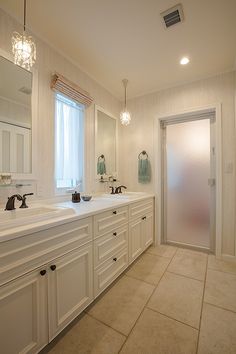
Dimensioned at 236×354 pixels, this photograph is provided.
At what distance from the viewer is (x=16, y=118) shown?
1.59m

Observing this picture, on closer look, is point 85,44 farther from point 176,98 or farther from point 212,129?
point 212,129

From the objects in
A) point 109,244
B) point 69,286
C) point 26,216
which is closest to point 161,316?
point 109,244

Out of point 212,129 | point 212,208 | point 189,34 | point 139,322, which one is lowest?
point 139,322

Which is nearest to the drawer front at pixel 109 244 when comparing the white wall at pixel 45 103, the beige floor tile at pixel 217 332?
the white wall at pixel 45 103

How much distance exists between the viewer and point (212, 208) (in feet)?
8.41

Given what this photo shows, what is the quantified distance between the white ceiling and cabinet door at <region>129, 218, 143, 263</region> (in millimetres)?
2066

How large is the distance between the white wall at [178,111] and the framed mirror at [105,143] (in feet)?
0.85

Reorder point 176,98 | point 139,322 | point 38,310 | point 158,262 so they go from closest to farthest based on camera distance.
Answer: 1. point 38,310
2. point 139,322
3. point 158,262
4. point 176,98

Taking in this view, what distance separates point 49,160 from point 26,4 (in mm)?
1362

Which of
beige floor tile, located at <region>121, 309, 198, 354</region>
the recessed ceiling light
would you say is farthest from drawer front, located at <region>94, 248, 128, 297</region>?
the recessed ceiling light

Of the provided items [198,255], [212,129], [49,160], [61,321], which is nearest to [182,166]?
[212,129]

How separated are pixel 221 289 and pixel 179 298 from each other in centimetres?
50

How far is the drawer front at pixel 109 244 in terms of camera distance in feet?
4.97

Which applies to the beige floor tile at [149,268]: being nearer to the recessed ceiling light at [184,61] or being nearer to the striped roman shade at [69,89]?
the striped roman shade at [69,89]
